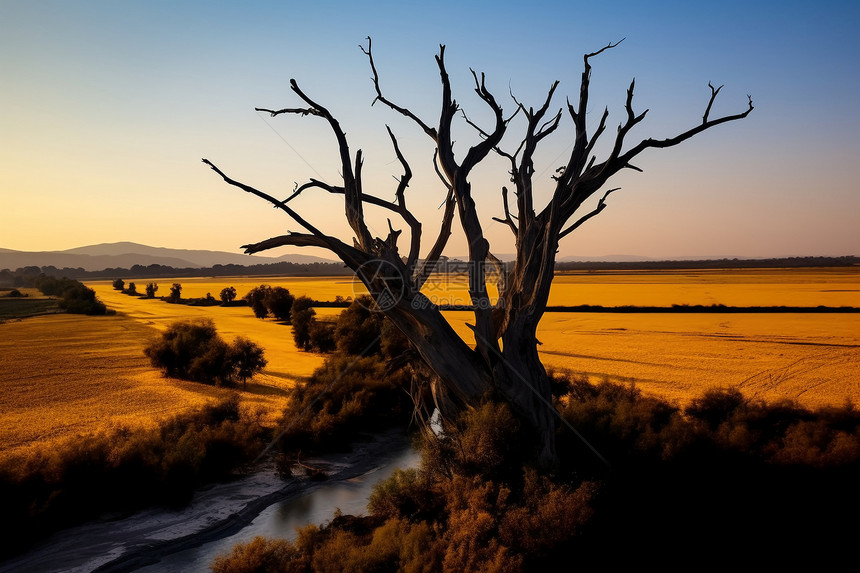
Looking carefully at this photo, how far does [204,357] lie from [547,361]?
11589mm

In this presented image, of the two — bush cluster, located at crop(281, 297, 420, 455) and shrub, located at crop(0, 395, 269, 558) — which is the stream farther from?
bush cluster, located at crop(281, 297, 420, 455)

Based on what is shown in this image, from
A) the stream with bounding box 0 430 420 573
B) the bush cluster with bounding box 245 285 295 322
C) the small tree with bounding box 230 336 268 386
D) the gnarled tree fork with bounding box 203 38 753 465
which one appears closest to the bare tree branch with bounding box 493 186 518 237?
the gnarled tree fork with bounding box 203 38 753 465

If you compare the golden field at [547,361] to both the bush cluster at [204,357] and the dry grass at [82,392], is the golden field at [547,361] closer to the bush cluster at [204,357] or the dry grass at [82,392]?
the dry grass at [82,392]

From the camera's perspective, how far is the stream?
5992 millimetres

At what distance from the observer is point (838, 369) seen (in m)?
15.5

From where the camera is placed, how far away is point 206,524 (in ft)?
22.8

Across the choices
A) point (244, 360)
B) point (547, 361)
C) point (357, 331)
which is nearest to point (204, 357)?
point (244, 360)

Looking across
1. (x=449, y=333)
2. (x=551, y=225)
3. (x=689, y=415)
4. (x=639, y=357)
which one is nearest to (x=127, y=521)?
(x=449, y=333)

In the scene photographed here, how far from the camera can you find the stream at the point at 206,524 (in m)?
5.99

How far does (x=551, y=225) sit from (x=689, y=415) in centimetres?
611

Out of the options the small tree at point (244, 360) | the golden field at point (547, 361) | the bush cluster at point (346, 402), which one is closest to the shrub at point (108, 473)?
the bush cluster at point (346, 402)

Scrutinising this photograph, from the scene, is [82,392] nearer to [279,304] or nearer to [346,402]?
[346,402]

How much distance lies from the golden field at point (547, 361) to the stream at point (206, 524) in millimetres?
3393

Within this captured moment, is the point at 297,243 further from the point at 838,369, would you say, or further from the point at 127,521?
the point at 838,369
